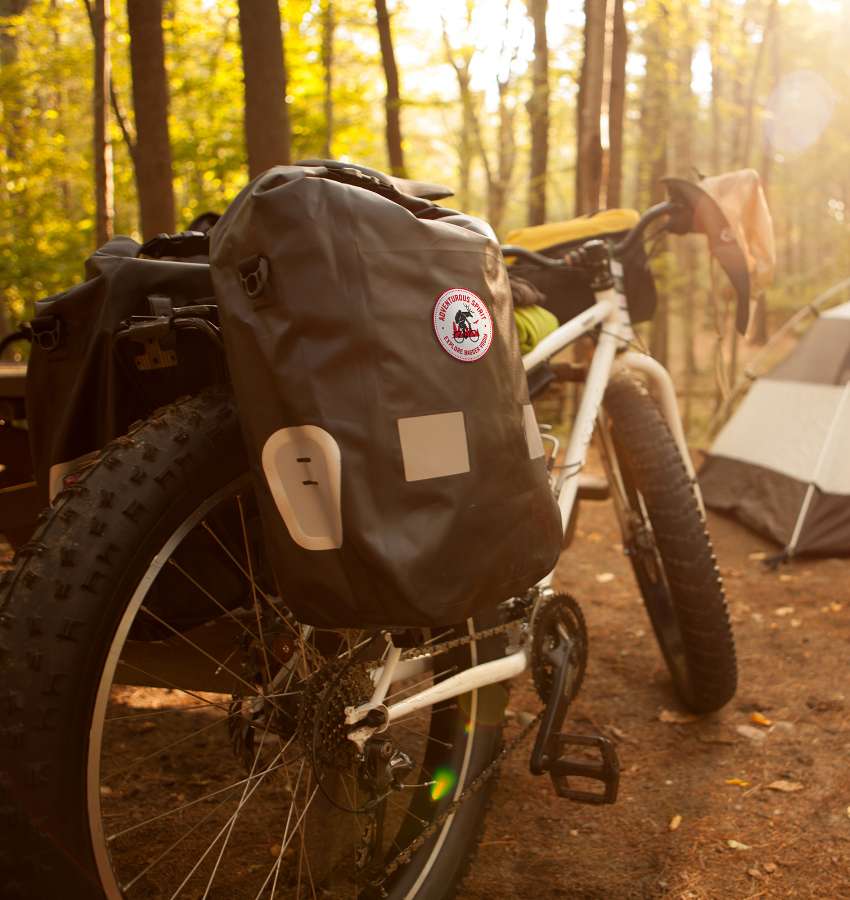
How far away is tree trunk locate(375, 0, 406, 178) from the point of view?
26.9ft

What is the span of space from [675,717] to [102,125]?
280 inches

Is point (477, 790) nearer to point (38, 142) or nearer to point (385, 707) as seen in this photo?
point (385, 707)

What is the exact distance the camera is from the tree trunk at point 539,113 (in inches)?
355

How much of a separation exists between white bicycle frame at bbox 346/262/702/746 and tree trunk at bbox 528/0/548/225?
6746 millimetres

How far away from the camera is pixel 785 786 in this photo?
2459 mm

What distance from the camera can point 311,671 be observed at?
5.38 feet

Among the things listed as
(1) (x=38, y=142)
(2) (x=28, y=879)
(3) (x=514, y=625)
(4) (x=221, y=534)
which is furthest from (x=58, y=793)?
(1) (x=38, y=142)

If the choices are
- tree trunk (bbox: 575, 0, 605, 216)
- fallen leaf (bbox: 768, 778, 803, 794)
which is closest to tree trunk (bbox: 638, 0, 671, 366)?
tree trunk (bbox: 575, 0, 605, 216)

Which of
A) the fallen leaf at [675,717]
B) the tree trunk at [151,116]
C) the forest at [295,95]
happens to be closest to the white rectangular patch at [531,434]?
the fallen leaf at [675,717]

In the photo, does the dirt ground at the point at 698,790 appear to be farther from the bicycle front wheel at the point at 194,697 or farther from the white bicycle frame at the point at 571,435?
the white bicycle frame at the point at 571,435

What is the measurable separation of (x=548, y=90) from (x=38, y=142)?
644cm

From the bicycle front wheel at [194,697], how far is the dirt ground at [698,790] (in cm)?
35

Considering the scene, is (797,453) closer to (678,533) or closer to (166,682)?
(678,533)

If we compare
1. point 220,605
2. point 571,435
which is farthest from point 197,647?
point 571,435
